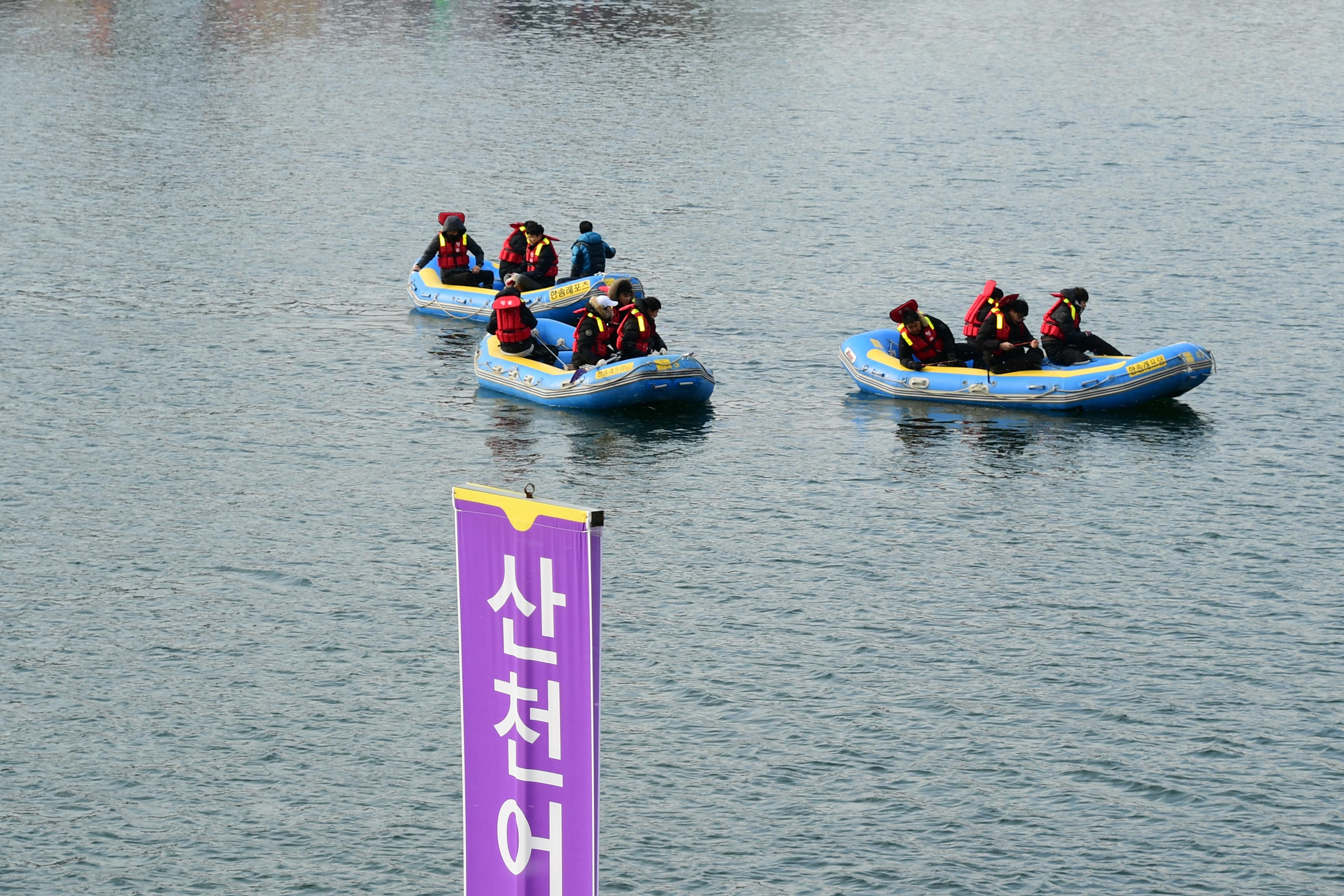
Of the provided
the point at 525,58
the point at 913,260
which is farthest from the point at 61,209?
the point at 525,58

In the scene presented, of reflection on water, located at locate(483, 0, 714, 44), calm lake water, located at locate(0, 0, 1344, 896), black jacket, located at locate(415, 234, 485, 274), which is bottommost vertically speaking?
calm lake water, located at locate(0, 0, 1344, 896)

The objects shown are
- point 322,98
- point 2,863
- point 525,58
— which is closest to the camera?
point 2,863

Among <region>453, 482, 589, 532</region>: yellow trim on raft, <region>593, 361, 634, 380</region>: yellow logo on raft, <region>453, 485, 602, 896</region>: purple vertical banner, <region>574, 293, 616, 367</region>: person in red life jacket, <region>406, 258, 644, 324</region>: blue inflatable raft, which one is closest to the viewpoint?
<region>453, 482, 589, 532</region>: yellow trim on raft

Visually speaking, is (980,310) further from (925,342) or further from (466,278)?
(466,278)

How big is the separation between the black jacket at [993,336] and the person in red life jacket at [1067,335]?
0.58 metres

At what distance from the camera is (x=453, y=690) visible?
24344mm

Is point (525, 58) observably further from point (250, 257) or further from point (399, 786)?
point (399, 786)

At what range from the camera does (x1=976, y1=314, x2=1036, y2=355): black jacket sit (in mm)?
35000

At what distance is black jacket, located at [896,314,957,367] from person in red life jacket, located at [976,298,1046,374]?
94 cm

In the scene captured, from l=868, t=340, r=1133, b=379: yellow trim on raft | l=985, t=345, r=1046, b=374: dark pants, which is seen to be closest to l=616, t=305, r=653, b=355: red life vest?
l=868, t=340, r=1133, b=379: yellow trim on raft

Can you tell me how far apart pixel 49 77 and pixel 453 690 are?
66.1 metres

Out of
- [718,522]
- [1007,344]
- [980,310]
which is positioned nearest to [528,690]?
[718,522]

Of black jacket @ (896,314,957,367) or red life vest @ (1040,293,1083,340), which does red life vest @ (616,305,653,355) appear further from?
red life vest @ (1040,293,1083,340)

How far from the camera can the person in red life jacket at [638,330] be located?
3541 centimetres
